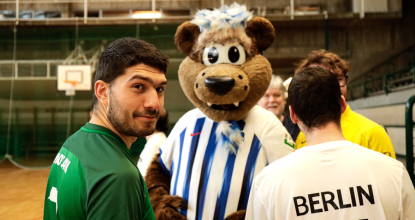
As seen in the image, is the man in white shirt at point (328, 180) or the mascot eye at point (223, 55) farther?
the mascot eye at point (223, 55)

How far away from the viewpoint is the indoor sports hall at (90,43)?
7.18 m

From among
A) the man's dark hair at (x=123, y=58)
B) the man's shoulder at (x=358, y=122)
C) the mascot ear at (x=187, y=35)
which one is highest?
the mascot ear at (x=187, y=35)

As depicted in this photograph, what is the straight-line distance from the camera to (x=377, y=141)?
139 cm

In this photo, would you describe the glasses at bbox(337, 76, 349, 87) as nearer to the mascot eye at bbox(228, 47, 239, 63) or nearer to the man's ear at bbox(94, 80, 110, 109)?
the mascot eye at bbox(228, 47, 239, 63)

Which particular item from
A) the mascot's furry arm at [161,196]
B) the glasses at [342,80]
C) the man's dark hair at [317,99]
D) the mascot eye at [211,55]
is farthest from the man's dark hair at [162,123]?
the man's dark hair at [317,99]

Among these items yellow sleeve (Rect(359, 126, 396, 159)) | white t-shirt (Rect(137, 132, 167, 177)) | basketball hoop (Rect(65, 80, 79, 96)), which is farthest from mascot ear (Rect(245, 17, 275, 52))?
basketball hoop (Rect(65, 80, 79, 96))

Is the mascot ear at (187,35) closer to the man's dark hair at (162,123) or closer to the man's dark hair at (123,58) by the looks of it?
the man's dark hair at (123,58)

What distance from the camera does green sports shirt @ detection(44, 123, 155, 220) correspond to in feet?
2.44

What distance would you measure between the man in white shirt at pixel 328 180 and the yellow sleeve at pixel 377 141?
0.41 metres

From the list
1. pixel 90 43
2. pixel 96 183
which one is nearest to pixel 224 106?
pixel 96 183

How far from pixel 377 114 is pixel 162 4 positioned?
5.47 meters

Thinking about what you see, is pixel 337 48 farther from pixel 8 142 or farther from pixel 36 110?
pixel 8 142

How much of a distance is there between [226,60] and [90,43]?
21.6 ft

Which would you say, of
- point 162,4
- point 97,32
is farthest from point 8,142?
point 162,4
